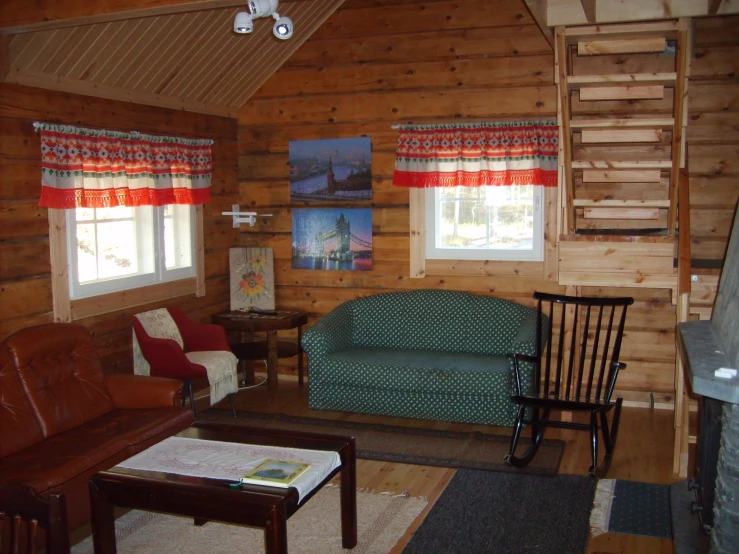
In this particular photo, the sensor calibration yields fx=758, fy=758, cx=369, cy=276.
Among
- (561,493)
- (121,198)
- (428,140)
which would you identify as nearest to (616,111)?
(428,140)

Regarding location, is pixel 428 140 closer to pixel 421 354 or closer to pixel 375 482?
pixel 421 354

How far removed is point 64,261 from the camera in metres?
4.43

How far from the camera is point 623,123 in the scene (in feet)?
13.3

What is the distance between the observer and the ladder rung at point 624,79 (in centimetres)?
391

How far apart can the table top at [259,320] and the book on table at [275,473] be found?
8.14 feet

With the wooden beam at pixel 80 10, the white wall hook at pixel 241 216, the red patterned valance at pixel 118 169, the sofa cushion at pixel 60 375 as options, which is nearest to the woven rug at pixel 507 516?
the sofa cushion at pixel 60 375

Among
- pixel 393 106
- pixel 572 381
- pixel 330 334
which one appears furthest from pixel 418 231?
pixel 572 381

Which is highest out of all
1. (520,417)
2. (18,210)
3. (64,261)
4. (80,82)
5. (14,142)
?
(80,82)

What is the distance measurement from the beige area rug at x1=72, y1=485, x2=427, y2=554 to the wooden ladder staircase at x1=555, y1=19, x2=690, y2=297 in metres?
1.79

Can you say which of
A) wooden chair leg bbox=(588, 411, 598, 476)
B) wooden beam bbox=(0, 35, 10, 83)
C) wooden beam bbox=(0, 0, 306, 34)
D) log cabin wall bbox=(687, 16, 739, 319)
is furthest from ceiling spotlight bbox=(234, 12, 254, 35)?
log cabin wall bbox=(687, 16, 739, 319)

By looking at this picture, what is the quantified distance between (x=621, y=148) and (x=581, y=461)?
2025 millimetres

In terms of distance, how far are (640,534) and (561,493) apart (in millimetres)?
494

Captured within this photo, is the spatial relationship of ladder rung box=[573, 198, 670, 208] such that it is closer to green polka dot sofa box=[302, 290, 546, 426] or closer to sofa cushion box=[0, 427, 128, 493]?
green polka dot sofa box=[302, 290, 546, 426]

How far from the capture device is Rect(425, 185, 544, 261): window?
5391mm
